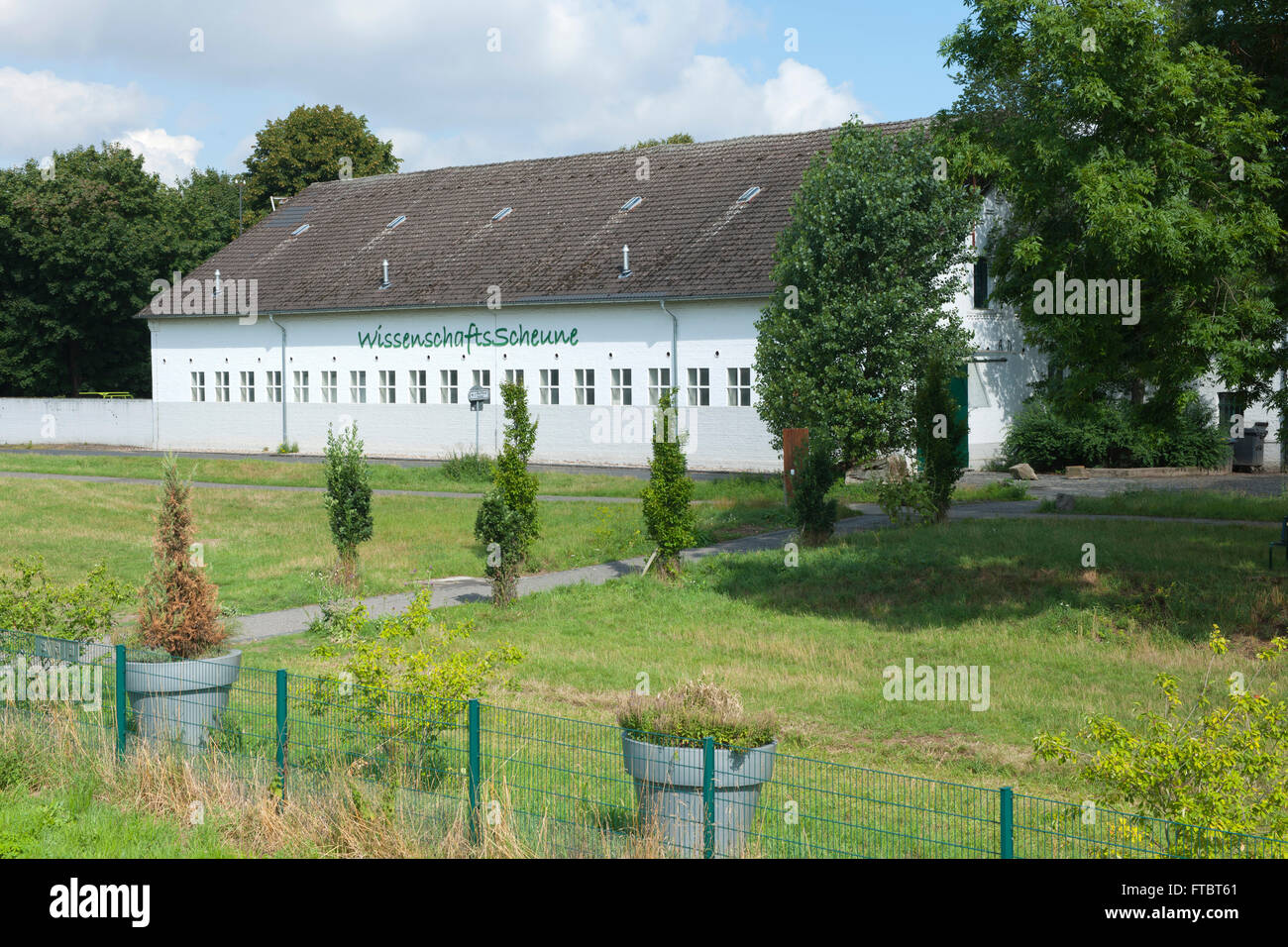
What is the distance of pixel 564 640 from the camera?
14.3m

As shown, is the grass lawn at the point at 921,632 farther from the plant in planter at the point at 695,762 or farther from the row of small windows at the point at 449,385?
the row of small windows at the point at 449,385

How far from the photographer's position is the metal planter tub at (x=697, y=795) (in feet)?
22.9

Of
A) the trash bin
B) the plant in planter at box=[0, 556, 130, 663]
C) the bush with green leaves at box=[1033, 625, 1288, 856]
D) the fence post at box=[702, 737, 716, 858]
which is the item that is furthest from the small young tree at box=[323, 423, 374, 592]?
the trash bin

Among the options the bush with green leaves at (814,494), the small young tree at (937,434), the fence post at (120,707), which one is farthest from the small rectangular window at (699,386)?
the fence post at (120,707)

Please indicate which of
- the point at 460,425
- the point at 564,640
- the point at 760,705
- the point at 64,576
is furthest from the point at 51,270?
the point at 760,705

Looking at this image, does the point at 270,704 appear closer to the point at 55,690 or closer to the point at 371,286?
the point at 55,690

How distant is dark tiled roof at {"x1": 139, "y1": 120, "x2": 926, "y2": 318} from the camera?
3491cm

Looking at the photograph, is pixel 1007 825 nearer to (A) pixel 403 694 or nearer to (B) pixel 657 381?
(A) pixel 403 694

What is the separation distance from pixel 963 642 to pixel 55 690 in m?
9.02

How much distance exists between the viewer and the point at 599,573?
19078mm

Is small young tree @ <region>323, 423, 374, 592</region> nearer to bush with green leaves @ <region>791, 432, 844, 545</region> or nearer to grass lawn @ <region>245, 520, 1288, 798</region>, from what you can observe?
grass lawn @ <region>245, 520, 1288, 798</region>

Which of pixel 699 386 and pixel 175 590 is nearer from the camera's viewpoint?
pixel 175 590

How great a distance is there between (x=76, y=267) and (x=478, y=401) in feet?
82.1

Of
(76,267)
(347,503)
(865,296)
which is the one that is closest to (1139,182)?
(347,503)
